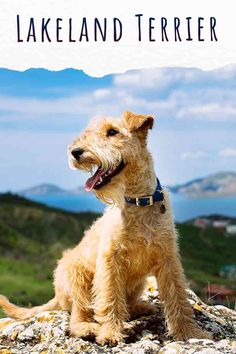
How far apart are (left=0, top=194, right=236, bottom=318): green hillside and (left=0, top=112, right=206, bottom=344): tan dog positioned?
10679mm

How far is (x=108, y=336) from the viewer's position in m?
6.43

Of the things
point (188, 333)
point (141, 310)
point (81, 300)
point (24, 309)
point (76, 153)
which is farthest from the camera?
point (24, 309)

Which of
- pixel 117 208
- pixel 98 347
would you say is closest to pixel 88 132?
pixel 117 208

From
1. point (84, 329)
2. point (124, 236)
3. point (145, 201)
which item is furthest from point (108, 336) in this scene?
point (145, 201)

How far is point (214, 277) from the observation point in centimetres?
2678

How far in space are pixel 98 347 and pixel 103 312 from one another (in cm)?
43

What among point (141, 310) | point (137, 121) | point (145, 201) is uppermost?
point (137, 121)

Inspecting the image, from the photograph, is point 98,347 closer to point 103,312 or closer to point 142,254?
point 103,312

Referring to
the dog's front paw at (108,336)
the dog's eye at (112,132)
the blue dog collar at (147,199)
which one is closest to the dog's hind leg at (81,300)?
the dog's front paw at (108,336)

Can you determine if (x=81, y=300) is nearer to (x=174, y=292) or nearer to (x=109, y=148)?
(x=174, y=292)

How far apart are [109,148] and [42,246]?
762 inches

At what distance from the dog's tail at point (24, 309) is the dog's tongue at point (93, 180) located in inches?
68.5

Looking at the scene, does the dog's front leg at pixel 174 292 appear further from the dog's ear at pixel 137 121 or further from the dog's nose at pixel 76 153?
the dog's nose at pixel 76 153

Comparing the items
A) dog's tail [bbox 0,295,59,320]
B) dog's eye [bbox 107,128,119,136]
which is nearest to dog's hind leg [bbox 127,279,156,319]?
dog's tail [bbox 0,295,59,320]
